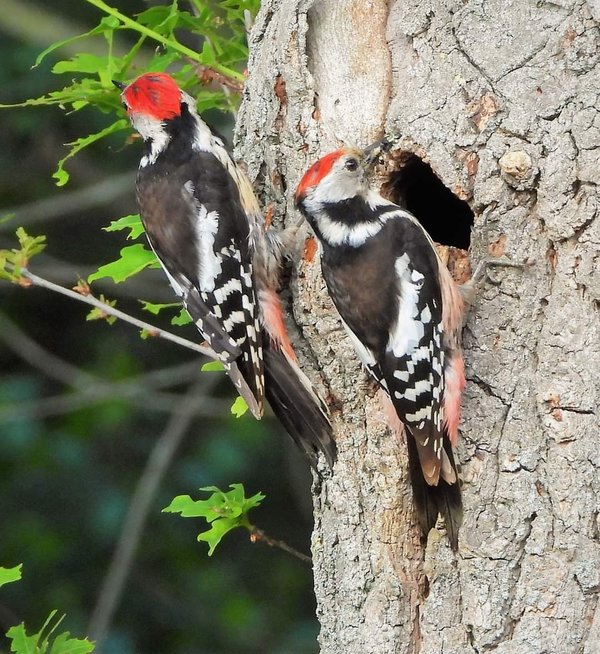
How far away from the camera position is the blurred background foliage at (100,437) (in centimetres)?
550

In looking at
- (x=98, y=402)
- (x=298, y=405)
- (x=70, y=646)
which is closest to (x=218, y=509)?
(x=298, y=405)

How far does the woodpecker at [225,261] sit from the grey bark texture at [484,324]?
8cm

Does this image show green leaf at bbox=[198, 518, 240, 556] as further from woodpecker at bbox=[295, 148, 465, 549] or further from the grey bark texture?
woodpecker at bbox=[295, 148, 465, 549]

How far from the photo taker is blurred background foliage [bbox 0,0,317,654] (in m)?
5.50

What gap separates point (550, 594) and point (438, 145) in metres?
1.13

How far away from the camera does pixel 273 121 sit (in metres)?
3.22

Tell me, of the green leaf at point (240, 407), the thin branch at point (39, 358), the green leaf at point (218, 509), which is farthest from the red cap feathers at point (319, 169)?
the thin branch at point (39, 358)

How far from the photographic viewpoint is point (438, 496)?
9.48 feet

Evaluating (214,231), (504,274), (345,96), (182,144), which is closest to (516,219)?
(504,274)

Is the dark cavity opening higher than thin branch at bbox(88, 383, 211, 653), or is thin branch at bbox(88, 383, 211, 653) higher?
the dark cavity opening

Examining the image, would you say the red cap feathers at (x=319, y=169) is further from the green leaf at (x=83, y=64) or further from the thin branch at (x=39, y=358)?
the thin branch at (x=39, y=358)

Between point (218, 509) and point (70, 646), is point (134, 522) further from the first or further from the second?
point (70, 646)

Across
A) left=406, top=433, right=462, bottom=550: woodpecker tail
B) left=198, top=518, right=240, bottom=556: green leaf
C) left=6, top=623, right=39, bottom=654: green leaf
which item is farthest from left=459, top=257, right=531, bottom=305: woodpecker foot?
left=6, top=623, right=39, bottom=654: green leaf

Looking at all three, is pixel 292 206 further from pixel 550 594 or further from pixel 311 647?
pixel 311 647
